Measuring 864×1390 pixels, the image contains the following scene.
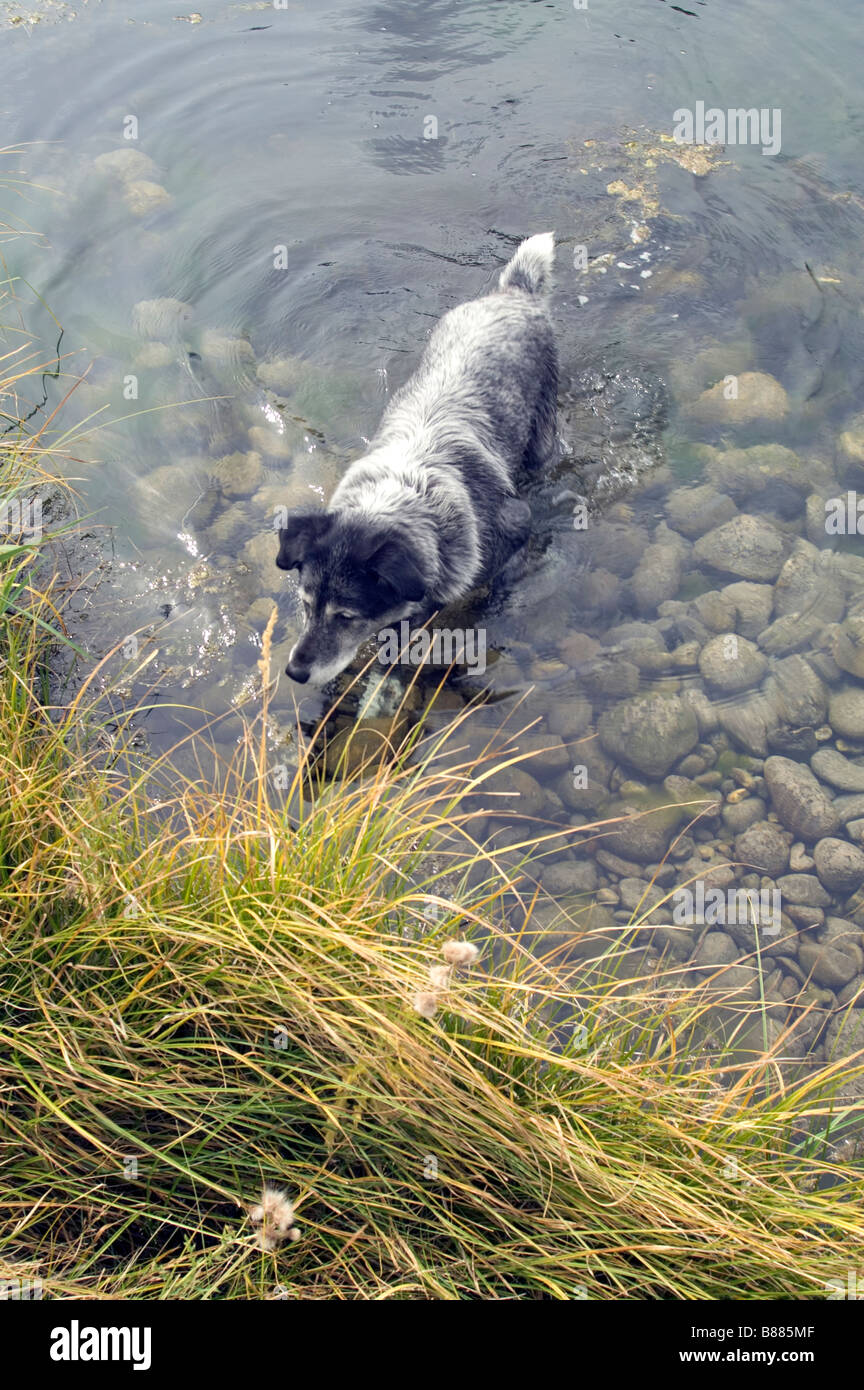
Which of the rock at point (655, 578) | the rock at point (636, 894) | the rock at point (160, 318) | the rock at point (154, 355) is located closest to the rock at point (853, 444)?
the rock at point (655, 578)

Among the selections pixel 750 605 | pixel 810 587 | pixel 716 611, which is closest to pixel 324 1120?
pixel 716 611

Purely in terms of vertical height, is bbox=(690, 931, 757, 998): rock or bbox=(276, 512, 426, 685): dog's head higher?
bbox=(276, 512, 426, 685): dog's head

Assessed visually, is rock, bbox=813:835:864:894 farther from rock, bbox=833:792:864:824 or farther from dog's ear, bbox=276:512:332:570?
dog's ear, bbox=276:512:332:570

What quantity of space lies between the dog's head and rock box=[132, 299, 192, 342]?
3.50 metres

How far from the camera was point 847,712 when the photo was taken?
558cm

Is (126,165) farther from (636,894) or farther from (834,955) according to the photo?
(834,955)

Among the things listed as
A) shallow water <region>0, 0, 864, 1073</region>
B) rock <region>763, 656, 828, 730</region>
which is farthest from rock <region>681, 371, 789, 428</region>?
rock <region>763, 656, 828, 730</region>

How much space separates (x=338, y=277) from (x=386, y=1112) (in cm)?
727

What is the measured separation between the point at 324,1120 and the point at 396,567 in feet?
9.21

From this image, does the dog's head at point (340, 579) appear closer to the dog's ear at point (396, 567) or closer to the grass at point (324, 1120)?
the dog's ear at point (396, 567)

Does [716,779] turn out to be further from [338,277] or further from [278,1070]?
[338,277]

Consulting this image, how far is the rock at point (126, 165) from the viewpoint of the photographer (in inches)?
339

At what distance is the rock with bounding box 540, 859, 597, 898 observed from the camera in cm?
477

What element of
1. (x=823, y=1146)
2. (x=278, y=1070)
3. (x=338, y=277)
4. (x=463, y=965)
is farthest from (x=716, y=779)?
(x=338, y=277)
